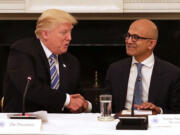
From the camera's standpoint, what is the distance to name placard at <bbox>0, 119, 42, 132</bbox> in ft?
6.31

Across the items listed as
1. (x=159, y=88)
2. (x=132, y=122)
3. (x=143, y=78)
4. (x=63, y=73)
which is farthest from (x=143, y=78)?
(x=132, y=122)

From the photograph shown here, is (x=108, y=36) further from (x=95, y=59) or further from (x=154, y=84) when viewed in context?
(x=154, y=84)

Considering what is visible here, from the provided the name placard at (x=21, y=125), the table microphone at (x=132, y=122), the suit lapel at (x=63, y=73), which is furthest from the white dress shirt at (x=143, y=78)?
the name placard at (x=21, y=125)

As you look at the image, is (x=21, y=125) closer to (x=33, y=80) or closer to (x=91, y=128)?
(x=91, y=128)

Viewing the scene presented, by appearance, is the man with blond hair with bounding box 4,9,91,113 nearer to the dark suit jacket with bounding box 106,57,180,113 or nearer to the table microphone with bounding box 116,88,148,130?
the dark suit jacket with bounding box 106,57,180,113

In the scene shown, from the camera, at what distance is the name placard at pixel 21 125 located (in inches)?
75.8

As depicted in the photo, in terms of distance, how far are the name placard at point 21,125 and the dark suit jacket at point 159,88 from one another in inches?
40.1

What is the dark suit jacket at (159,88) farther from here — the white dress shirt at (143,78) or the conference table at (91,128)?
the conference table at (91,128)

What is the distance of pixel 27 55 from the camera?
265cm

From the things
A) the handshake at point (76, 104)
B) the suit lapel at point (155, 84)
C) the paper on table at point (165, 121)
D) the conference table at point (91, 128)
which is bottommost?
the conference table at point (91, 128)

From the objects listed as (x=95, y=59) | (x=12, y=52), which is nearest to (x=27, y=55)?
(x=12, y=52)

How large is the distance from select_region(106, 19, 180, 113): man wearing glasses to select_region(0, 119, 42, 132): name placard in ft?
3.04

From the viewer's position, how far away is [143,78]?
2.87 m

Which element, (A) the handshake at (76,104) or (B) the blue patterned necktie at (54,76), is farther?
(B) the blue patterned necktie at (54,76)
